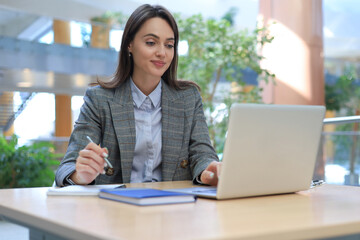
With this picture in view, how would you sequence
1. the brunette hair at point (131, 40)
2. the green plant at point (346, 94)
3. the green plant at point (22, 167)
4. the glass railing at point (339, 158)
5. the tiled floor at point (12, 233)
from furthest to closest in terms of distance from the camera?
1. the green plant at point (346, 94)
2. the glass railing at point (339, 158)
3. the green plant at point (22, 167)
4. the tiled floor at point (12, 233)
5. the brunette hair at point (131, 40)

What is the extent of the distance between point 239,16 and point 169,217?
1726 centimetres

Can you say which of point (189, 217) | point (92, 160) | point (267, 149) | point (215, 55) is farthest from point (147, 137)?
point (215, 55)

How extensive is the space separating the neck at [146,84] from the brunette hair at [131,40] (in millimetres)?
60

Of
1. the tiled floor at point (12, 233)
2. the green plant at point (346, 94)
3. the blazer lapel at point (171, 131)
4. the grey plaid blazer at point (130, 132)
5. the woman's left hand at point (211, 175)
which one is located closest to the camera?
the woman's left hand at point (211, 175)

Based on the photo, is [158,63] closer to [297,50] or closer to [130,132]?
[130,132]

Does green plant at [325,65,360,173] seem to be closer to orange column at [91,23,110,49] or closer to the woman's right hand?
orange column at [91,23,110,49]

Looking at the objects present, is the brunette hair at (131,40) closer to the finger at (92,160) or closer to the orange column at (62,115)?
the finger at (92,160)

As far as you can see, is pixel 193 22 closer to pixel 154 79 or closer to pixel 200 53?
pixel 200 53

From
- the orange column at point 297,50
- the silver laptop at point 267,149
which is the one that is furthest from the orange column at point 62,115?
the silver laptop at point 267,149

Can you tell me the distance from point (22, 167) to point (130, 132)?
3563mm

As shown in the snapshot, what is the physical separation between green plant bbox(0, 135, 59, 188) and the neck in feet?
10.7

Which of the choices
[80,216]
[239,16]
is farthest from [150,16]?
[239,16]

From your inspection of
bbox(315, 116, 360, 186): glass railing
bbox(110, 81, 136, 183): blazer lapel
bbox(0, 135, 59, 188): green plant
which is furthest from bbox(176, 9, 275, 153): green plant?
bbox(110, 81, 136, 183): blazer lapel

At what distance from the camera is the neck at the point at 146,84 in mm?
2498
